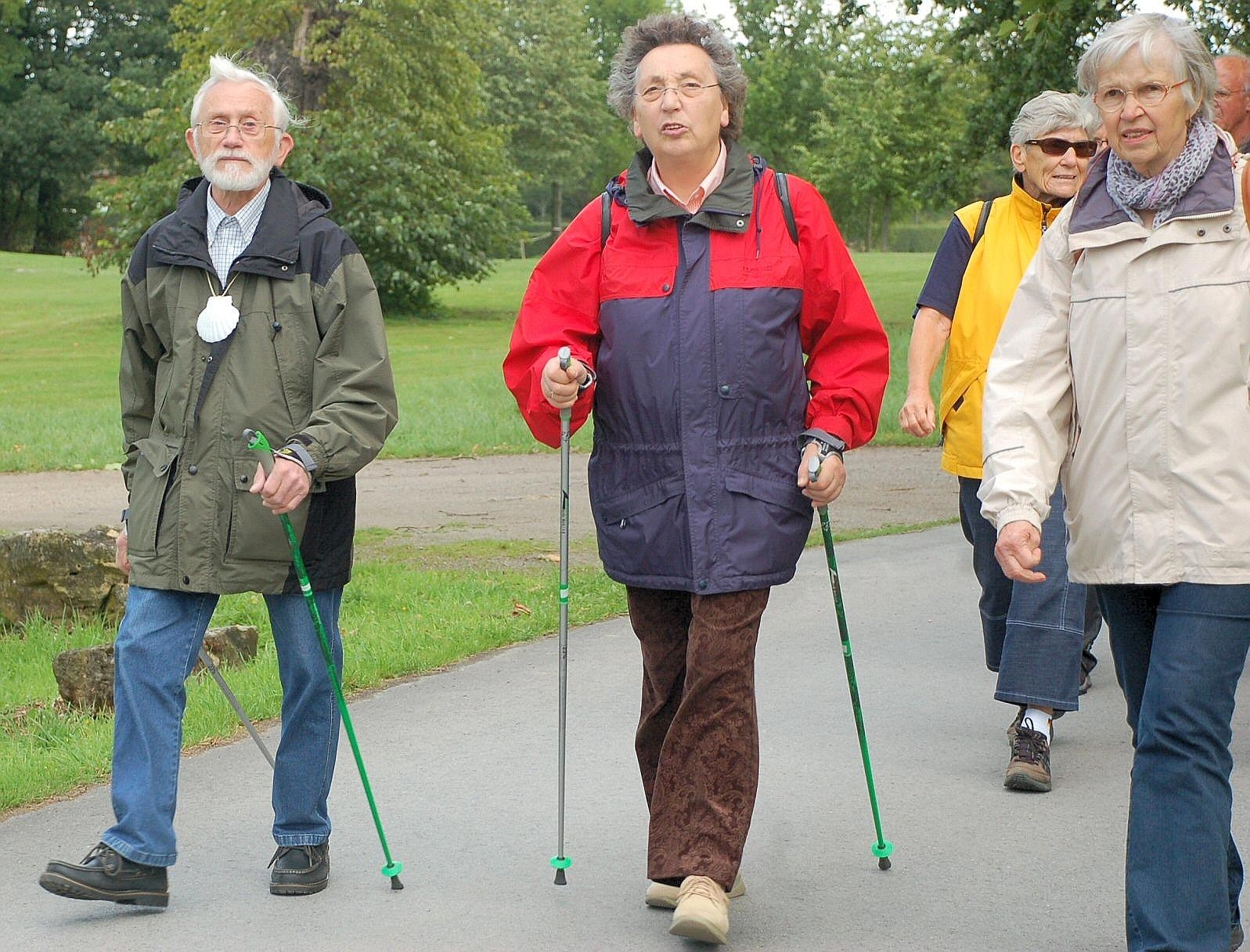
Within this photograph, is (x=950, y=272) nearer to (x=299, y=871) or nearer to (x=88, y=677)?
(x=299, y=871)

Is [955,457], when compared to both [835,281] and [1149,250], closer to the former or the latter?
[835,281]

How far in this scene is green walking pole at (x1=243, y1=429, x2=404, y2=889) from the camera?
4.27 metres

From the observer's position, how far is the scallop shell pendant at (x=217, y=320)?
435 centimetres

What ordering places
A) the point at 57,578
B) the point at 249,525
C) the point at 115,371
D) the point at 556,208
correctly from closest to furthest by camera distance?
the point at 249,525
the point at 57,578
the point at 115,371
the point at 556,208

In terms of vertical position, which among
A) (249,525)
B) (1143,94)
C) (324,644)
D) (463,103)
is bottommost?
(324,644)

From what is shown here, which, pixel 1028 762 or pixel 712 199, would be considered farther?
pixel 1028 762

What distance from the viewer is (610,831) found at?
502 cm

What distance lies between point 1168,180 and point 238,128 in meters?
2.31

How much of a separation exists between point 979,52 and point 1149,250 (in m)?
23.1

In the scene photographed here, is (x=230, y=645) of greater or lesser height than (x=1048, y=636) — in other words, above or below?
below

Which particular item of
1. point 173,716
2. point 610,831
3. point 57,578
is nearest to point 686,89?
point 173,716

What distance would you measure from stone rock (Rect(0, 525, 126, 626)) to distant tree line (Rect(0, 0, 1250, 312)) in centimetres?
743

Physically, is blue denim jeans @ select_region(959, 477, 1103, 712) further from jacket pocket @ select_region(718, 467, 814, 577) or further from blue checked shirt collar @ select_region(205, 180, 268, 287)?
blue checked shirt collar @ select_region(205, 180, 268, 287)

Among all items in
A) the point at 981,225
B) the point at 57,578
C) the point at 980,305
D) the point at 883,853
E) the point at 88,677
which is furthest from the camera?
the point at 57,578
